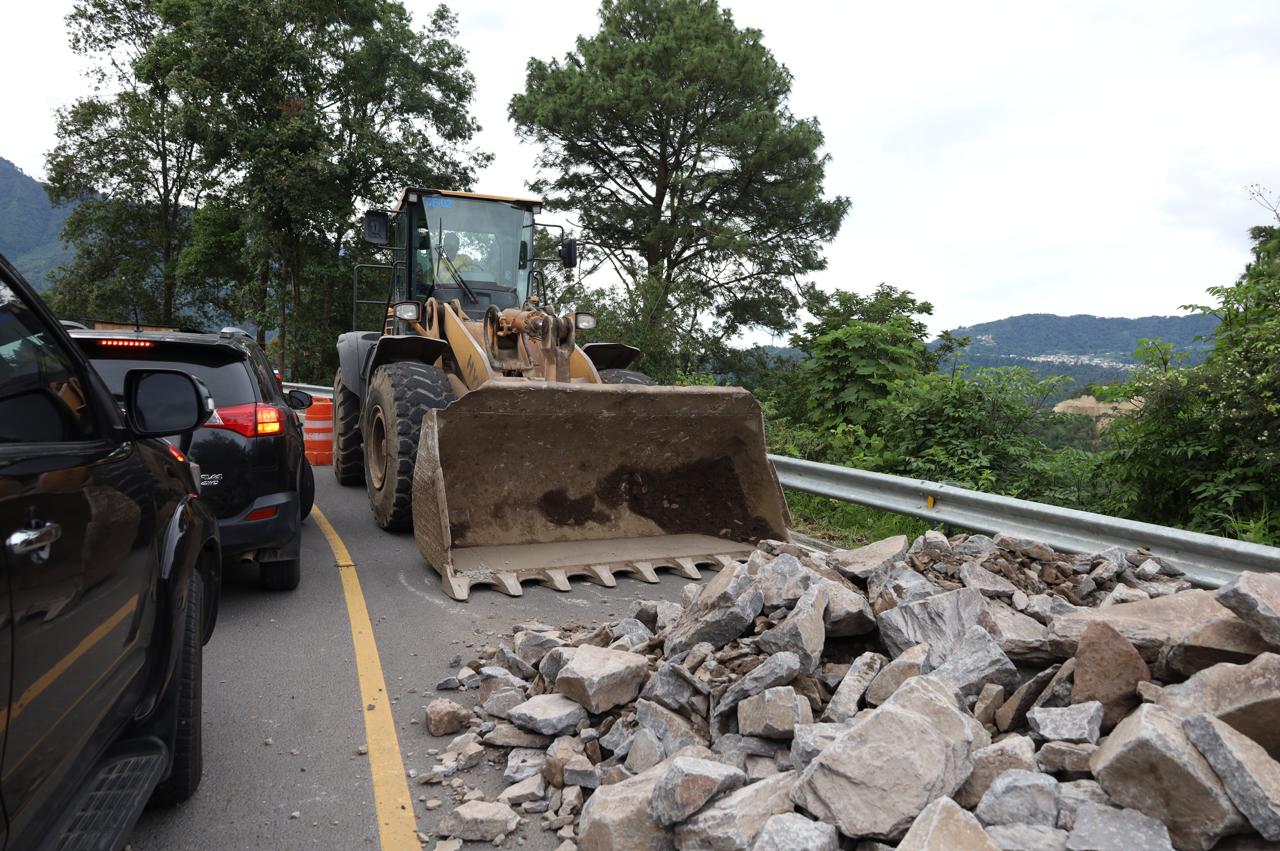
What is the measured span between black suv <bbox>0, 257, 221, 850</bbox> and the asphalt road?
0.28 meters

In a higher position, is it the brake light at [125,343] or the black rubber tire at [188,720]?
the brake light at [125,343]

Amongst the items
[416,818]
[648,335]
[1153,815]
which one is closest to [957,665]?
[1153,815]

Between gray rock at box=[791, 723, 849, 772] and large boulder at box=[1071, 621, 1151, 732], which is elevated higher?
large boulder at box=[1071, 621, 1151, 732]

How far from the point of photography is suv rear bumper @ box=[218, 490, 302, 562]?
5.45m

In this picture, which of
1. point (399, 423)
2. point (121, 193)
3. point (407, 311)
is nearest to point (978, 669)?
point (399, 423)

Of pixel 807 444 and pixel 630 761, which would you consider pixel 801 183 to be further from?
pixel 630 761

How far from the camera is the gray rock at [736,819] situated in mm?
2703

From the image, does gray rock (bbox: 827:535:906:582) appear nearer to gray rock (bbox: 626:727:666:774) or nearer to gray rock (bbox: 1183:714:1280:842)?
gray rock (bbox: 626:727:666:774)

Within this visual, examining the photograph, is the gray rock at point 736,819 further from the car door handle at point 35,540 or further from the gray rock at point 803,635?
the car door handle at point 35,540

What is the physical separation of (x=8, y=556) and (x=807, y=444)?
9.44m

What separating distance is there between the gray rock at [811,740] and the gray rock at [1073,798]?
64cm

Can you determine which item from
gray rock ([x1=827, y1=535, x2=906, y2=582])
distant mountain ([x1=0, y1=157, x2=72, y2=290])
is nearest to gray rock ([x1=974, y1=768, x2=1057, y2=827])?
gray rock ([x1=827, y1=535, x2=906, y2=582])

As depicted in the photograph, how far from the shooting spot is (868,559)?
5.00m

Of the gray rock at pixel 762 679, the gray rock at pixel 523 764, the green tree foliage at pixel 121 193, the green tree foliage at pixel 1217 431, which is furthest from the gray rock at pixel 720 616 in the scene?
the green tree foliage at pixel 121 193
